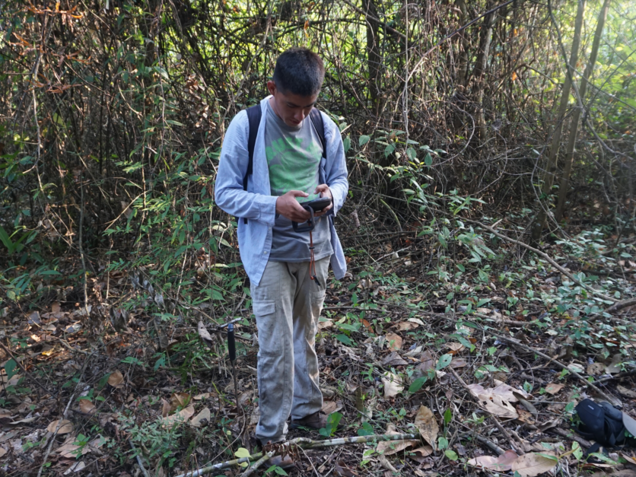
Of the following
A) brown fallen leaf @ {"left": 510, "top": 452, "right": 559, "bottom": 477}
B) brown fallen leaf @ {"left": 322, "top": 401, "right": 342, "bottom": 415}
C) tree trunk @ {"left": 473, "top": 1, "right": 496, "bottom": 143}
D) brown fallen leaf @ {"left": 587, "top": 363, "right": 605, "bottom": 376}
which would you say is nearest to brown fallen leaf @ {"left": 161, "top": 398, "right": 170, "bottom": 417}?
brown fallen leaf @ {"left": 322, "top": 401, "right": 342, "bottom": 415}

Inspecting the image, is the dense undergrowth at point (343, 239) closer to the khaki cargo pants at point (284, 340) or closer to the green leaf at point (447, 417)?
the green leaf at point (447, 417)

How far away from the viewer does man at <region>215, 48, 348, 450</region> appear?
7.39 feet

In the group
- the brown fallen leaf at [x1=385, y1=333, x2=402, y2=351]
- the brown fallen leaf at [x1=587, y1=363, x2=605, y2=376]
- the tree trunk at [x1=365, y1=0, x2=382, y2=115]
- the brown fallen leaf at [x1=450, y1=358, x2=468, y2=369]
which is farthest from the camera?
the tree trunk at [x1=365, y1=0, x2=382, y2=115]

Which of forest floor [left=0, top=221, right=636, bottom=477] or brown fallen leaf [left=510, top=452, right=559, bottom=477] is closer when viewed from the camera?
brown fallen leaf [left=510, top=452, right=559, bottom=477]

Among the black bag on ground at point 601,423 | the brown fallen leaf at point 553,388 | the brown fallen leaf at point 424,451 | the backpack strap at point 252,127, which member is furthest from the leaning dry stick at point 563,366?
the backpack strap at point 252,127

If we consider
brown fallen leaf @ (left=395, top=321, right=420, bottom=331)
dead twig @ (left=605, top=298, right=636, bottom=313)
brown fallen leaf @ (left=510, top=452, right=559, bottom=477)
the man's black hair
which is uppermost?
the man's black hair

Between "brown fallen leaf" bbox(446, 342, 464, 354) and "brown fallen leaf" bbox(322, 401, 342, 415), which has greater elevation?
"brown fallen leaf" bbox(446, 342, 464, 354)

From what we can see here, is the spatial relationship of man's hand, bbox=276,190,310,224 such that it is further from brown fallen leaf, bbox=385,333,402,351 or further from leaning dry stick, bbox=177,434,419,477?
brown fallen leaf, bbox=385,333,402,351

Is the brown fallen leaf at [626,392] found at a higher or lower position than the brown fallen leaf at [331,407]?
lower

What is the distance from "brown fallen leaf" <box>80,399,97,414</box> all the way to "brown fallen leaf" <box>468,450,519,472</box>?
2272 mm

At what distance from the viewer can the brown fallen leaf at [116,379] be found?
3.33m

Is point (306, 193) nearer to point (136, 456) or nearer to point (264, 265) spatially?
point (264, 265)

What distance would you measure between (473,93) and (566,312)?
8.93 feet

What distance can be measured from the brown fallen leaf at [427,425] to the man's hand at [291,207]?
1.38 m
